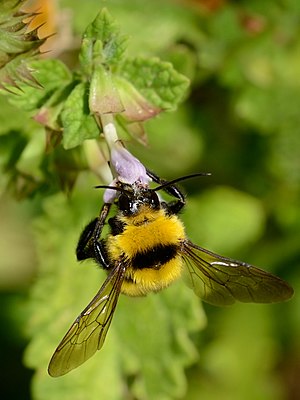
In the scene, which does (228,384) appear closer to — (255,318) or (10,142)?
(255,318)

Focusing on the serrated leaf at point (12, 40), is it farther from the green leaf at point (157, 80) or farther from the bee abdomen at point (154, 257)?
the bee abdomen at point (154, 257)

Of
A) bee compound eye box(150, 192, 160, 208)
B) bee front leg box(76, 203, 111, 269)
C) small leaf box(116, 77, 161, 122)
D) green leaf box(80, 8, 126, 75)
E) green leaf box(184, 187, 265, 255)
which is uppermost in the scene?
green leaf box(80, 8, 126, 75)

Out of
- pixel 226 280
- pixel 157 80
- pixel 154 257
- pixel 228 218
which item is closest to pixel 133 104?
pixel 157 80

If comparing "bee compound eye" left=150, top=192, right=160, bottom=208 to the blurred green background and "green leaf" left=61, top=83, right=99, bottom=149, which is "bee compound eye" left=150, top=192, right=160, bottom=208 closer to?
"green leaf" left=61, top=83, right=99, bottom=149

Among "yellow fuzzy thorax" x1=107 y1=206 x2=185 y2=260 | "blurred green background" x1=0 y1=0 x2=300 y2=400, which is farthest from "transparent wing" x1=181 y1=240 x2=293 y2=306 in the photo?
"blurred green background" x1=0 y1=0 x2=300 y2=400

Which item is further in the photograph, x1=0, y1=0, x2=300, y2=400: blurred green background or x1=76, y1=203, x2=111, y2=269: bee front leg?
x1=0, y1=0, x2=300, y2=400: blurred green background

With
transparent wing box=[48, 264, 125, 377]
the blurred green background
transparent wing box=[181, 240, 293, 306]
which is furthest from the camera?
the blurred green background

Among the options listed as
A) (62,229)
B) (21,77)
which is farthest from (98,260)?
(62,229)

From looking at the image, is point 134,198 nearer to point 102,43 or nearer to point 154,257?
point 154,257
